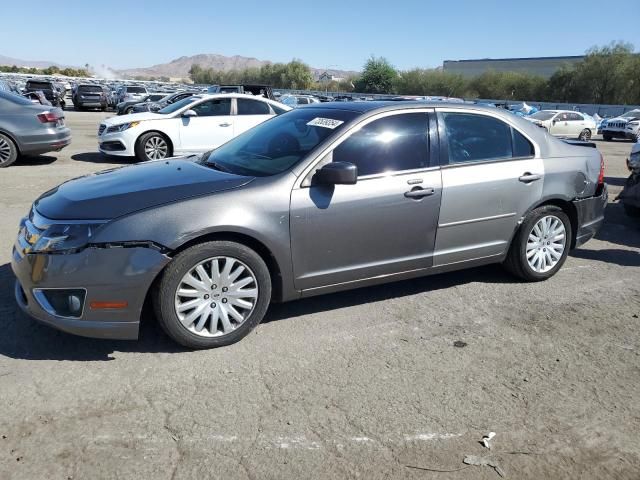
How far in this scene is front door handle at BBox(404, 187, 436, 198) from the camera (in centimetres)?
432

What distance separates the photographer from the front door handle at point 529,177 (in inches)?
194

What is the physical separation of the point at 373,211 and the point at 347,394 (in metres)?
1.45

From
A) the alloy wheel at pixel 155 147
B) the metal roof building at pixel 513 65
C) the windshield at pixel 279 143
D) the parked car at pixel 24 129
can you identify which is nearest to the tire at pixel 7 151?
the parked car at pixel 24 129

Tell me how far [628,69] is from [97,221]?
58800 millimetres

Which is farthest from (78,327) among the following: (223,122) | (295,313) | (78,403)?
(223,122)

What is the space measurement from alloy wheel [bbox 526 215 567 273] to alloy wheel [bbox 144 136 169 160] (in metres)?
8.54

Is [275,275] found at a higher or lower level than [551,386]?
higher

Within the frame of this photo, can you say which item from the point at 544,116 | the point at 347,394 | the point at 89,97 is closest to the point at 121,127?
the point at 347,394

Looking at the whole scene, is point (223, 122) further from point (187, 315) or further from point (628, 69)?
point (628, 69)

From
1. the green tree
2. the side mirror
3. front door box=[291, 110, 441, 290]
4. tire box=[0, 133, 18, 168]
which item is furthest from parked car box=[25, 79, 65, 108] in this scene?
the green tree

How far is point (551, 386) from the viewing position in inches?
137

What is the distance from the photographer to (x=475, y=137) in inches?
190

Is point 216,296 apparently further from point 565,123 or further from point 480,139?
point 565,123

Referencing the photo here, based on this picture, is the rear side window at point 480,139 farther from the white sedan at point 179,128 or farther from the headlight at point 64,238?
the white sedan at point 179,128
